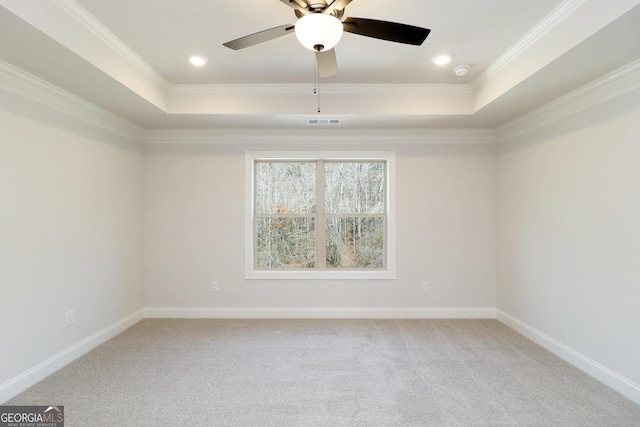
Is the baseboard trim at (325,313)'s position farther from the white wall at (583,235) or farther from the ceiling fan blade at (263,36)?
the ceiling fan blade at (263,36)

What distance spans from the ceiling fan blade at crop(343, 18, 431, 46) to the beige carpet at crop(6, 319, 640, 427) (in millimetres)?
2292

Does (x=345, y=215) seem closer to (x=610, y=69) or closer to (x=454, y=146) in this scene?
(x=454, y=146)

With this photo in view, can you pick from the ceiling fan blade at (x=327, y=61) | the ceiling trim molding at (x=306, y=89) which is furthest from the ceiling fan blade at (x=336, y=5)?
the ceiling trim molding at (x=306, y=89)

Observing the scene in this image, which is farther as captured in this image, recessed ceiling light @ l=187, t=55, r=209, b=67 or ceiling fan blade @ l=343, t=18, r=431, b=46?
recessed ceiling light @ l=187, t=55, r=209, b=67

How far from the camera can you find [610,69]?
7.45 feet

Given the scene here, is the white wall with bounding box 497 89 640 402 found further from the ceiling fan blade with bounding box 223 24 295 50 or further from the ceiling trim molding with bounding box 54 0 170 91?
the ceiling trim molding with bounding box 54 0 170 91

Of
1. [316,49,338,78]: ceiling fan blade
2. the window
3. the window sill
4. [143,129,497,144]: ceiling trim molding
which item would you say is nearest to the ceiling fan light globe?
[316,49,338,78]: ceiling fan blade

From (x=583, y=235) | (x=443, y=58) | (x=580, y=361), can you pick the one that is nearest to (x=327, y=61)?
(x=443, y=58)

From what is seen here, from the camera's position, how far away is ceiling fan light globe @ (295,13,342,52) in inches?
59.2

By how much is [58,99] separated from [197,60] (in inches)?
47.1

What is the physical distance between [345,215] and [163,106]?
240 centimetres

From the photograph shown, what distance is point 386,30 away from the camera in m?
1.71

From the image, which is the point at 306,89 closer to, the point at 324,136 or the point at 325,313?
the point at 324,136

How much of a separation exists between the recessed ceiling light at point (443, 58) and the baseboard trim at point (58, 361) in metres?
4.05
